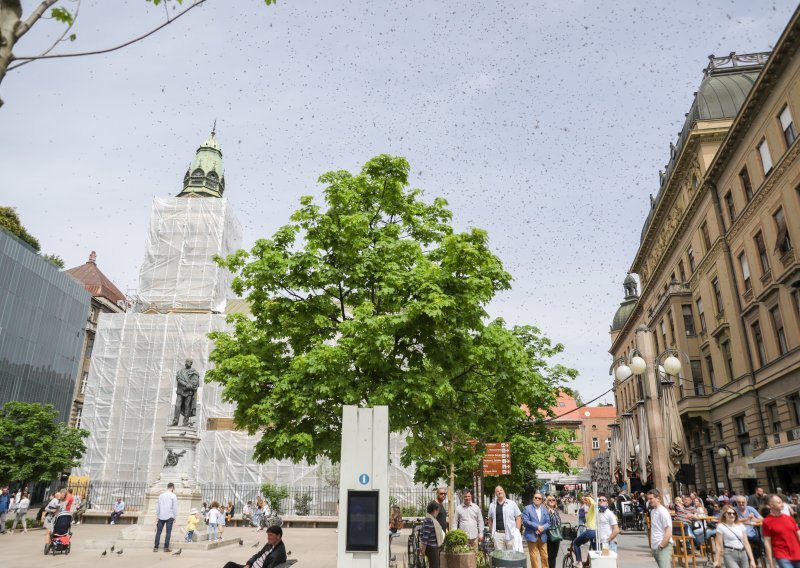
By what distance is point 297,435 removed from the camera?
39.0ft

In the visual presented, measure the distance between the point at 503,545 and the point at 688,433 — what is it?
31.3 metres

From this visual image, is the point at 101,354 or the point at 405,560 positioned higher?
the point at 101,354

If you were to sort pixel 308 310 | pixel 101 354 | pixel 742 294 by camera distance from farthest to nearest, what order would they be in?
1. pixel 101 354
2. pixel 742 294
3. pixel 308 310

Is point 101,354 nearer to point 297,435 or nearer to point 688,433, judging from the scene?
point 297,435

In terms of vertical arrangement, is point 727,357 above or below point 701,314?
below

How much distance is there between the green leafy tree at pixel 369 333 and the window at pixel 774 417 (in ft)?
59.9

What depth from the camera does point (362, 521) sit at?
350 inches

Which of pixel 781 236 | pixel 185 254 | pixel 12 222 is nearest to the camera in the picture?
pixel 781 236

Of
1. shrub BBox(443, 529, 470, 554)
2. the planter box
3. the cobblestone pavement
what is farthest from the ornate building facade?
the planter box

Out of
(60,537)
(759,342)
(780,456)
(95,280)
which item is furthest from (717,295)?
→ (95,280)

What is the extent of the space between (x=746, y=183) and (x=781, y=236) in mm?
5200

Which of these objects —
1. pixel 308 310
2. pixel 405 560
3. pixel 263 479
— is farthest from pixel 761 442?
pixel 263 479

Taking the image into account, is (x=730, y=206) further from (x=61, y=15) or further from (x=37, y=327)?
(x=37, y=327)

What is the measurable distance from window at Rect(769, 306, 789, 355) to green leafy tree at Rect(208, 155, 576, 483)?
17.7 metres
